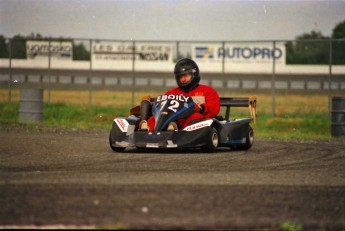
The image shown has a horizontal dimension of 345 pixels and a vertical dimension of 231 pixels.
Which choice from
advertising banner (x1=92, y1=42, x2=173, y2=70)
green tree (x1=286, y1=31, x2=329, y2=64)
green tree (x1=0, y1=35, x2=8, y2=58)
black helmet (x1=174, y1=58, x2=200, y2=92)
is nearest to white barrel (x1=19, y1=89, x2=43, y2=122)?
green tree (x1=0, y1=35, x2=8, y2=58)

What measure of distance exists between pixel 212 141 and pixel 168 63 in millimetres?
28149

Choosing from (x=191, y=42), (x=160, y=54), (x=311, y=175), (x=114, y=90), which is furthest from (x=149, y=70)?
(x=311, y=175)

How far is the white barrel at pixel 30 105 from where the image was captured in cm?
2617

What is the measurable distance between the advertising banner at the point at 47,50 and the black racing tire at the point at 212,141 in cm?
Answer: 1981

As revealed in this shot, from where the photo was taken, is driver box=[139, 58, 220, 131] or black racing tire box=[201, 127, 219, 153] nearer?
black racing tire box=[201, 127, 219, 153]

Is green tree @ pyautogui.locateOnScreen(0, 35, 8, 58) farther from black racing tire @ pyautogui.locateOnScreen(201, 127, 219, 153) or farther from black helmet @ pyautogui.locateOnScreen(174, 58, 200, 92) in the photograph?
black racing tire @ pyautogui.locateOnScreen(201, 127, 219, 153)

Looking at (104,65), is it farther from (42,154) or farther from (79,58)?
(42,154)

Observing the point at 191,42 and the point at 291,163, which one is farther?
the point at 191,42

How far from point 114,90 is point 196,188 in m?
41.4

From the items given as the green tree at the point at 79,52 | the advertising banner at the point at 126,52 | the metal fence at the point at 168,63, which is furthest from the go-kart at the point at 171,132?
the advertising banner at the point at 126,52

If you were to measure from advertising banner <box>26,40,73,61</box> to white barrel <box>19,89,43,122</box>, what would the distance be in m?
7.97

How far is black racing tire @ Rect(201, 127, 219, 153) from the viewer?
14.9m

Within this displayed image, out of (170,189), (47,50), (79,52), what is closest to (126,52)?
(79,52)

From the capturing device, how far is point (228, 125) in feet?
52.0
